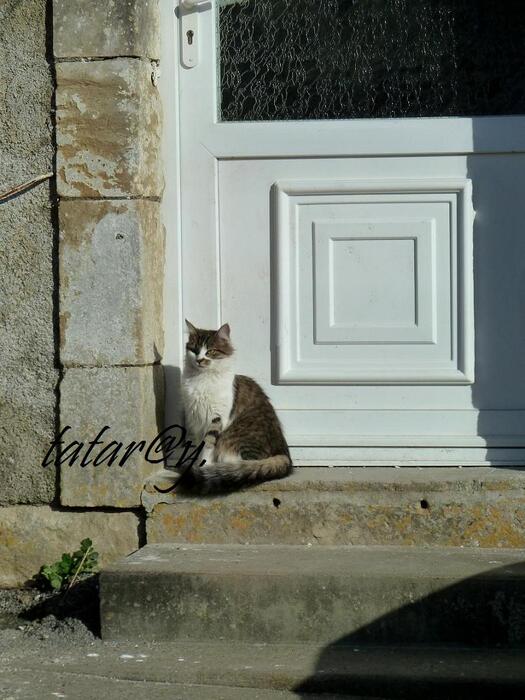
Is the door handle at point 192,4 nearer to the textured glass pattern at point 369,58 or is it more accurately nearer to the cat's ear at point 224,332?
the textured glass pattern at point 369,58

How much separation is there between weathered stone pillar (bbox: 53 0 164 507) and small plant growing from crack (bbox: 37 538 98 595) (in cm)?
20

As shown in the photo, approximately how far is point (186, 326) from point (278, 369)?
17.2 inches

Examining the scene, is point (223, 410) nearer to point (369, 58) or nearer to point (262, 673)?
point (262, 673)

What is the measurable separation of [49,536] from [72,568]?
0.19 meters

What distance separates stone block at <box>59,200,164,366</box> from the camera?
4.38 metres

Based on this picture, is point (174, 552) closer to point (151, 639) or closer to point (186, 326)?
point (151, 639)

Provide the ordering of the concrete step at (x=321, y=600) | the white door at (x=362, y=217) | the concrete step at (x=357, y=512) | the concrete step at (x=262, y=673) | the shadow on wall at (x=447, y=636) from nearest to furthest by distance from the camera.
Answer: the concrete step at (x=262, y=673), the shadow on wall at (x=447, y=636), the concrete step at (x=321, y=600), the concrete step at (x=357, y=512), the white door at (x=362, y=217)

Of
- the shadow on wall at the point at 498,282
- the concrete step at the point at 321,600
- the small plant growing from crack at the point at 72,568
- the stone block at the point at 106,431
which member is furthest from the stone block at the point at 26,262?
the shadow on wall at the point at 498,282

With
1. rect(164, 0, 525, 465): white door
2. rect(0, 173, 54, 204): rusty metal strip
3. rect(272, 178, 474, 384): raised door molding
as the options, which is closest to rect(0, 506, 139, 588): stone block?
rect(164, 0, 525, 465): white door

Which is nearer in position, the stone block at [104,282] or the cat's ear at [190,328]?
the stone block at [104,282]

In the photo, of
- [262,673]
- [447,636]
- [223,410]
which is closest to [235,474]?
[223,410]

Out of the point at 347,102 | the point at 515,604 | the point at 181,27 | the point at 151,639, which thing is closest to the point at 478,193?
the point at 347,102

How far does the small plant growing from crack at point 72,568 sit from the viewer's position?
14.3 ft

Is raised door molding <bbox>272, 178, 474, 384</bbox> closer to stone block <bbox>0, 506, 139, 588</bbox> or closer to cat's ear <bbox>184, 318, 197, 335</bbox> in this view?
cat's ear <bbox>184, 318, 197, 335</bbox>
